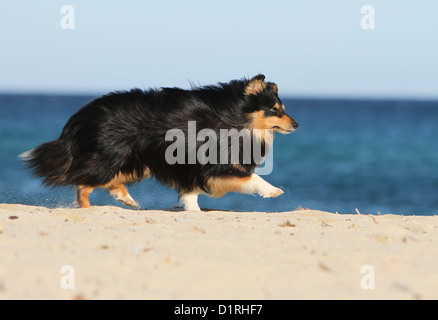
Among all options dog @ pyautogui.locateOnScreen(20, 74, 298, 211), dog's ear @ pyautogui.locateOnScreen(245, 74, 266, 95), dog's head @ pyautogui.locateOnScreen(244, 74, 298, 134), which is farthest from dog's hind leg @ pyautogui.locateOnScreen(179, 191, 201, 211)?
dog's ear @ pyautogui.locateOnScreen(245, 74, 266, 95)

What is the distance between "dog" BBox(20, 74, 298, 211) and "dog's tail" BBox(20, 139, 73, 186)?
12 mm

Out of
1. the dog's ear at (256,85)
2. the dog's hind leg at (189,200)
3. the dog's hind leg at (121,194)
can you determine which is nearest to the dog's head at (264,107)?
the dog's ear at (256,85)

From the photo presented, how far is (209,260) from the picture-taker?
13.5 feet

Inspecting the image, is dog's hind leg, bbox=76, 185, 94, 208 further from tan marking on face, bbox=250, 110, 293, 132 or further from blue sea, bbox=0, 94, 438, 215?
tan marking on face, bbox=250, 110, 293, 132

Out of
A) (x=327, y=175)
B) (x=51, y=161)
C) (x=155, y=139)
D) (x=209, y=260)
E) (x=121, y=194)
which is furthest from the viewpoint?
(x=327, y=175)

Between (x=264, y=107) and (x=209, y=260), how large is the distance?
379 centimetres

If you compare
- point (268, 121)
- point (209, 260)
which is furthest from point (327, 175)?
point (209, 260)

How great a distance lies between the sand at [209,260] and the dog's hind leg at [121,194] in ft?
6.46

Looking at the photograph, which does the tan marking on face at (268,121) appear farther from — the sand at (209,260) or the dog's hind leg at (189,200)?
the sand at (209,260)

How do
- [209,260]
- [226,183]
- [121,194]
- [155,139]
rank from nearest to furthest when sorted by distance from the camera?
[209,260]
[155,139]
[226,183]
[121,194]

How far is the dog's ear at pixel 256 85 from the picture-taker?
7518mm

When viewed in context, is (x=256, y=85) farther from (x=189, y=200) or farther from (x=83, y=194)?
(x=83, y=194)

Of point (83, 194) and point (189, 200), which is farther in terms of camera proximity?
point (189, 200)
